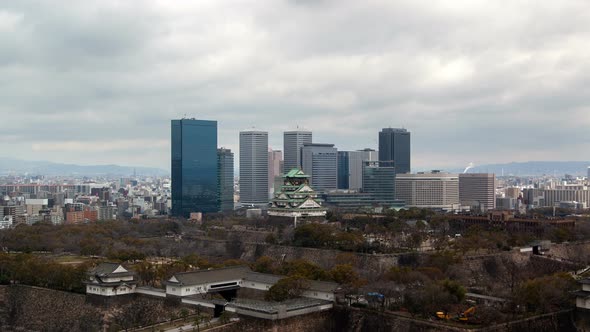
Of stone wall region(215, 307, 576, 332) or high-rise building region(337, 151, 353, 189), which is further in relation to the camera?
high-rise building region(337, 151, 353, 189)

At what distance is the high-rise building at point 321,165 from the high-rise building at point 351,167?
20.6 feet

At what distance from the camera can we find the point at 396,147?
135750 mm

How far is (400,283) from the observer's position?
105 ft

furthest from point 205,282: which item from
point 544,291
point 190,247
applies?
point 190,247

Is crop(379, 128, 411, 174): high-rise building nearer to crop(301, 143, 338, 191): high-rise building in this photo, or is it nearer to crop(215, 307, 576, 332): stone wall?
crop(301, 143, 338, 191): high-rise building

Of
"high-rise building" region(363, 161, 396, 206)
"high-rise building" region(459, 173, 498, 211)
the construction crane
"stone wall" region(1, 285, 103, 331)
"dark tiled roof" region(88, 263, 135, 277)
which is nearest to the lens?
the construction crane

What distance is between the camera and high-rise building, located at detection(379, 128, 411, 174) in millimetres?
135250

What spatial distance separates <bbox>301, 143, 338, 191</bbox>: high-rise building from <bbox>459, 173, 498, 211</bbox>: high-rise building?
2282 centimetres

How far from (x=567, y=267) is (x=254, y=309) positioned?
64.6 ft

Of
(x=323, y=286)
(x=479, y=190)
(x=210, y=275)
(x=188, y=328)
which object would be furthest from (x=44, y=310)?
(x=479, y=190)

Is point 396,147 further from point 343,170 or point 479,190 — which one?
point 479,190

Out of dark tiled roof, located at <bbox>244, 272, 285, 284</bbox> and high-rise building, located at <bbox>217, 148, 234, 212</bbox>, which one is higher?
high-rise building, located at <bbox>217, 148, 234, 212</bbox>

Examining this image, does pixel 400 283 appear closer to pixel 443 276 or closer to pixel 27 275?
pixel 443 276

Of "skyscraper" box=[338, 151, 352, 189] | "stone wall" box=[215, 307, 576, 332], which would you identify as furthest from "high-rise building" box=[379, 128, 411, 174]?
"stone wall" box=[215, 307, 576, 332]
